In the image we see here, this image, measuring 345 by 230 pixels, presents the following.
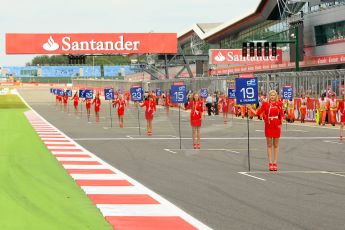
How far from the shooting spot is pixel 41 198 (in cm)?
1066

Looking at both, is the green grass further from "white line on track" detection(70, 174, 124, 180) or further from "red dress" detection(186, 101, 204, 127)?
"red dress" detection(186, 101, 204, 127)

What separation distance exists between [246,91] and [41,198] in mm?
6818

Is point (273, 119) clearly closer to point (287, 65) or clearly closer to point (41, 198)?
point (41, 198)

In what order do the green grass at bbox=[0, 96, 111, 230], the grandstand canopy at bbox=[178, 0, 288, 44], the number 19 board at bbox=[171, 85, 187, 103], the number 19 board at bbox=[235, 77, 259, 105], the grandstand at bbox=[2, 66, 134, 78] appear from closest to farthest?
the green grass at bbox=[0, 96, 111, 230] → the number 19 board at bbox=[235, 77, 259, 105] → the number 19 board at bbox=[171, 85, 187, 103] → the grandstand canopy at bbox=[178, 0, 288, 44] → the grandstand at bbox=[2, 66, 134, 78]

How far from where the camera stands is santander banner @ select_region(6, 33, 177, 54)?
68.2 metres

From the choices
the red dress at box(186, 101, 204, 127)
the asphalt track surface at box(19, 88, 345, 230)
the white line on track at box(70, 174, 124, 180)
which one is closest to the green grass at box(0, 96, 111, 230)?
the white line on track at box(70, 174, 124, 180)

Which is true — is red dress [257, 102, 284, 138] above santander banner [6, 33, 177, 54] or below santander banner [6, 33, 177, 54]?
below

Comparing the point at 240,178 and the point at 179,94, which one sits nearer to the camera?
the point at 240,178

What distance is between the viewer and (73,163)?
16.6 meters

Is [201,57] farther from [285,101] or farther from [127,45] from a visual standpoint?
[285,101]

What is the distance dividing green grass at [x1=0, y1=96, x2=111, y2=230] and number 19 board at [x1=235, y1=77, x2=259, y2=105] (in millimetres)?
4188

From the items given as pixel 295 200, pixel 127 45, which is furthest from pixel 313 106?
pixel 127 45

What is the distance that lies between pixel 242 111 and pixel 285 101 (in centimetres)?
632

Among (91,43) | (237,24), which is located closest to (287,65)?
(91,43)
